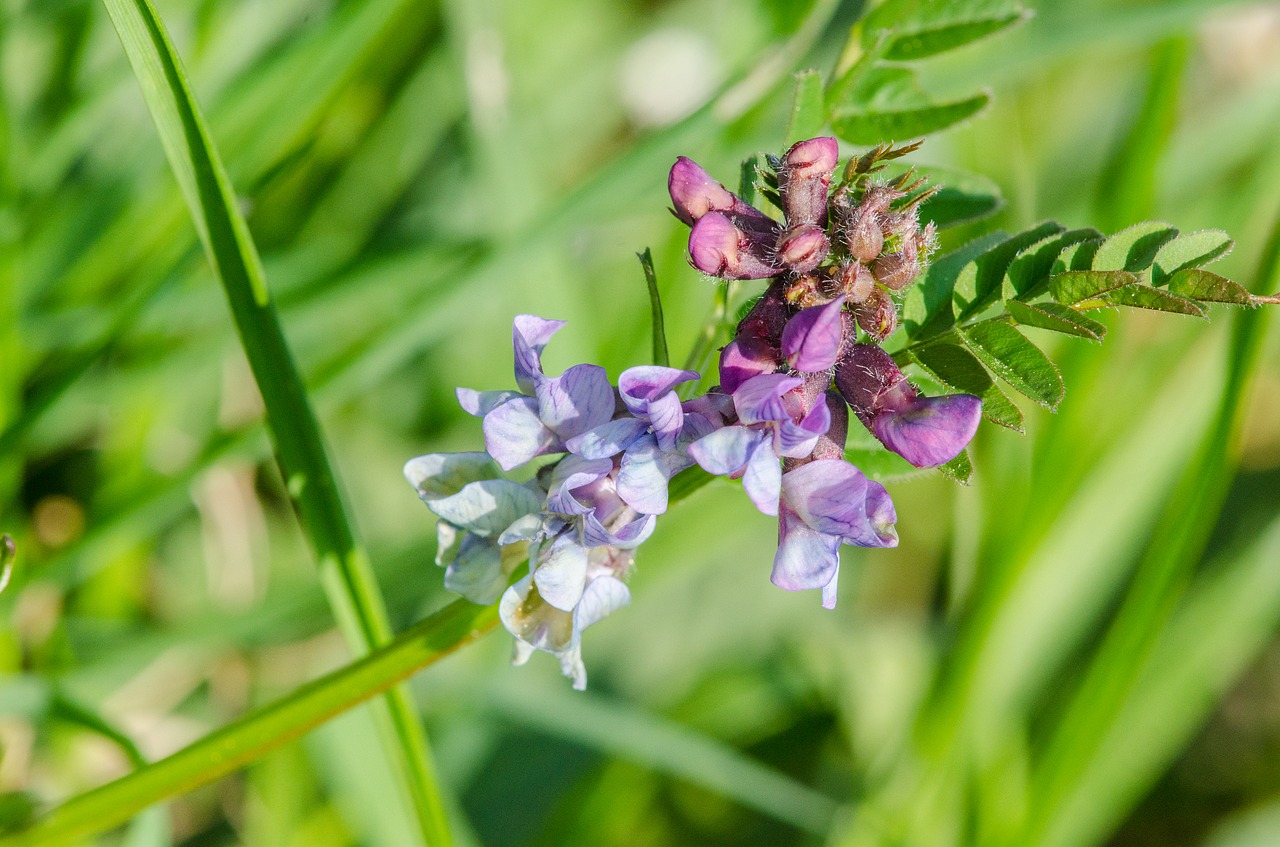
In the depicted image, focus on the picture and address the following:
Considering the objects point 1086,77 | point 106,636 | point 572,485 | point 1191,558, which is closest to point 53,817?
point 572,485

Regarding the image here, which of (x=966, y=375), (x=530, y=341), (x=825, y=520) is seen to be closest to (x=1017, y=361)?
(x=966, y=375)

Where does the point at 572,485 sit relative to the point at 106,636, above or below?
above

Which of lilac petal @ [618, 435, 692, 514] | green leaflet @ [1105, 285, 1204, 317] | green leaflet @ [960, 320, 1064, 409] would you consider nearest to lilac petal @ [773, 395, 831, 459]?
lilac petal @ [618, 435, 692, 514]

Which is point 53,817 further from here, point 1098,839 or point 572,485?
point 1098,839

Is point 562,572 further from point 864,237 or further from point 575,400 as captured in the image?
point 864,237

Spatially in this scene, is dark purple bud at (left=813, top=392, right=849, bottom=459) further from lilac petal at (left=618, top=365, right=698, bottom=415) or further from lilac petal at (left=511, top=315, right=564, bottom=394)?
lilac petal at (left=511, top=315, right=564, bottom=394)

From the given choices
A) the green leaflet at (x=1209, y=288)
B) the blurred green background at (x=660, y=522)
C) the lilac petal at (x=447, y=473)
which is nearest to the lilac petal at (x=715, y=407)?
the lilac petal at (x=447, y=473)
